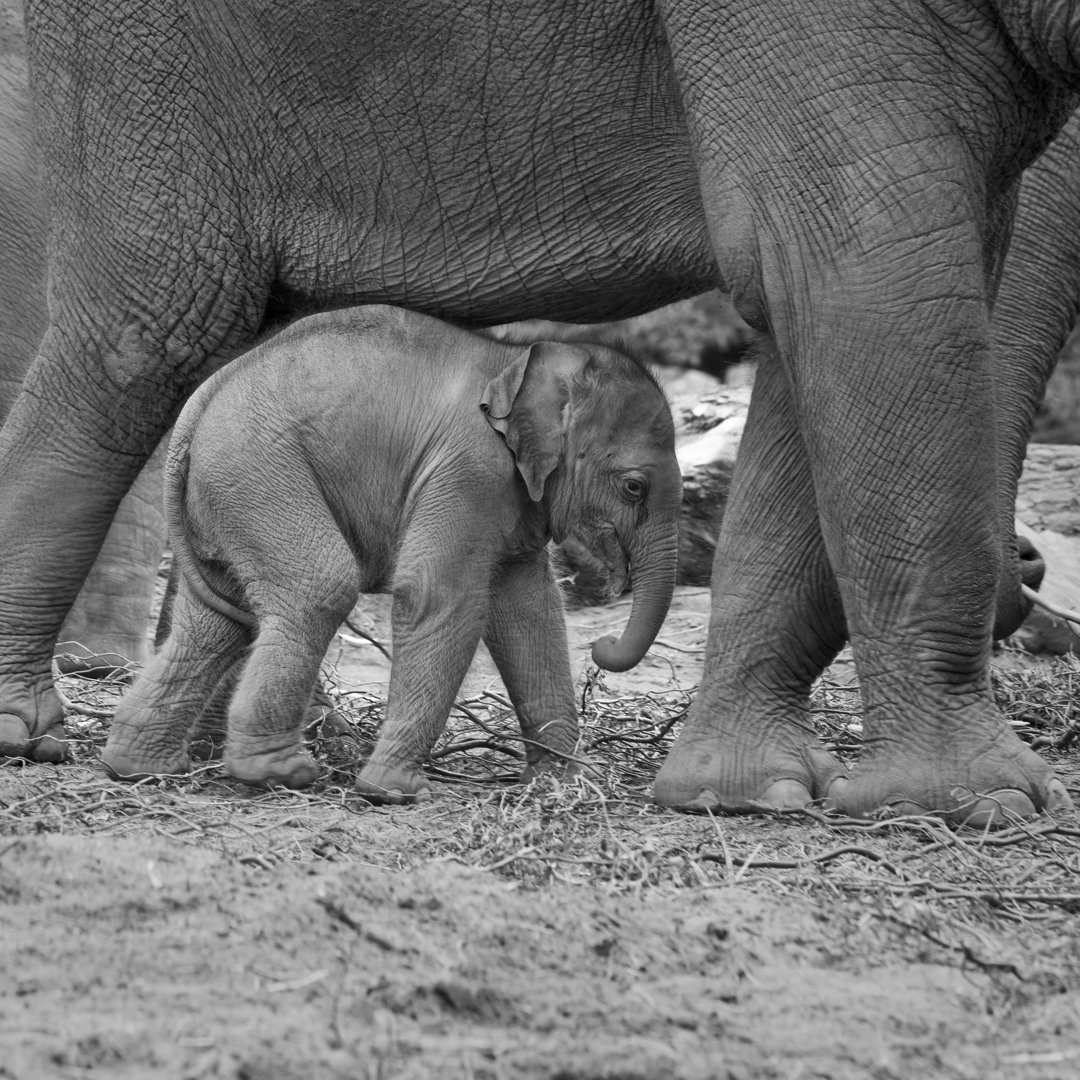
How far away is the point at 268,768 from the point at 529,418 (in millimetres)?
1125

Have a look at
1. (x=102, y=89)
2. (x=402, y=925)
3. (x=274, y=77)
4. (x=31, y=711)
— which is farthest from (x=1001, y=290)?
(x=402, y=925)

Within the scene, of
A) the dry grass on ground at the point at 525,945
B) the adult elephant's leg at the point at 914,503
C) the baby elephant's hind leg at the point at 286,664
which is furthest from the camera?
the baby elephant's hind leg at the point at 286,664

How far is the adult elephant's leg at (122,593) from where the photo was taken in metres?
7.54

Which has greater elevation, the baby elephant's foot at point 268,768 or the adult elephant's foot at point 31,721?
the baby elephant's foot at point 268,768

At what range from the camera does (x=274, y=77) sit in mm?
4922

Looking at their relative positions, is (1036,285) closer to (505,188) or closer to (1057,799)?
(505,188)

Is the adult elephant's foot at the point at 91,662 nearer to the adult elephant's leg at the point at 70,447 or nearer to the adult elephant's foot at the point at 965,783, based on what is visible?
the adult elephant's leg at the point at 70,447

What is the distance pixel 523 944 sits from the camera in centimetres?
284

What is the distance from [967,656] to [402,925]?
189cm

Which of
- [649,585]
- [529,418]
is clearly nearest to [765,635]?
[649,585]

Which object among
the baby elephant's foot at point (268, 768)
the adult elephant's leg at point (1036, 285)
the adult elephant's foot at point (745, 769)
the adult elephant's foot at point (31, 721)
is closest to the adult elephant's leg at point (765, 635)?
the adult elephant's foot at point (745, 769)

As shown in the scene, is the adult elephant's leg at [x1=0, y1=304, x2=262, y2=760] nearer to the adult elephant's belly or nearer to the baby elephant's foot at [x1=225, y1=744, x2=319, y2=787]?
the adult elephant's belly

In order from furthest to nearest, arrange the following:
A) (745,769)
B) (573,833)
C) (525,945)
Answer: (745,769)
(573,833)
(525,945)

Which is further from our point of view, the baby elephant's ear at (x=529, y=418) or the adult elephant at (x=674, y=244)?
the baby elephant's ear at (x=529, y=418)
